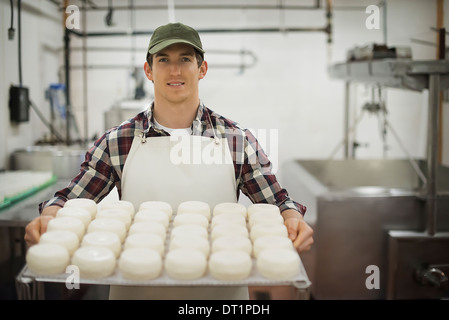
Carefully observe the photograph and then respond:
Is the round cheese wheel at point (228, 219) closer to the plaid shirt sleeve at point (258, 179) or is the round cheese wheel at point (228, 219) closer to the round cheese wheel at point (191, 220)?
the round cheese wheel at point (191, 220)

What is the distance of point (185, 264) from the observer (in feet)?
3.22

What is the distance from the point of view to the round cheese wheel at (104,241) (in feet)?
3.53

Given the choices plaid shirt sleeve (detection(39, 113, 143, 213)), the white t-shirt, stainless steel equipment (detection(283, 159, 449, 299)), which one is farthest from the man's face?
stainless steel equipment (detection(283, 159, 449, 299))

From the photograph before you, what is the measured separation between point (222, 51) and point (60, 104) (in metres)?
1.67

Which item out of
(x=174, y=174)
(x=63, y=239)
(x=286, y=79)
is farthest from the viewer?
(x=286, y=79)

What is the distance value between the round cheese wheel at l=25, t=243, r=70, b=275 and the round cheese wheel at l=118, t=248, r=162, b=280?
0.46ft

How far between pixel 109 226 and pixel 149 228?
12 cm

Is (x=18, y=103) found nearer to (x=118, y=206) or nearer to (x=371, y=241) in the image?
(x=118, y=206)

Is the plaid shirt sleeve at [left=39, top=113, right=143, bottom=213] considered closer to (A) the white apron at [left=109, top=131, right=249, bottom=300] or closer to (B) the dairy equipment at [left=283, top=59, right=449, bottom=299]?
(A) the white apron at [left=109, top=131, right=249, bottom=300]

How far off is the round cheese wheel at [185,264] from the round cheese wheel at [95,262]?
136mm

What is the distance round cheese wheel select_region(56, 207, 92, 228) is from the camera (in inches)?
47.9

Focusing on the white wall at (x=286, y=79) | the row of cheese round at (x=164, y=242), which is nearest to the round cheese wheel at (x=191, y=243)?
the row of cheese round at (x=164, y=242)

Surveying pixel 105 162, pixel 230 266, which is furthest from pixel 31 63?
pixel 230 266
